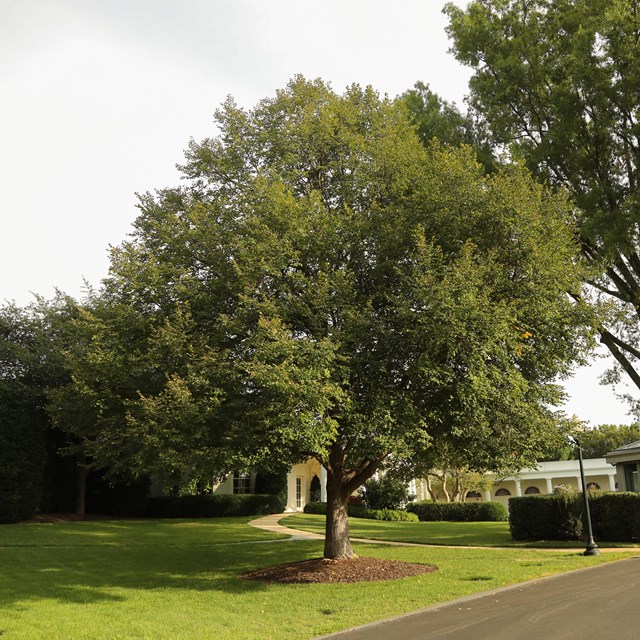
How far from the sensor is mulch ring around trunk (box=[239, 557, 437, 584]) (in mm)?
14349

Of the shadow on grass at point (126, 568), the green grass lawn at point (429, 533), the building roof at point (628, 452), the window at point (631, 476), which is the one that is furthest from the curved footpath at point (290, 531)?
the window at point (631, 476)

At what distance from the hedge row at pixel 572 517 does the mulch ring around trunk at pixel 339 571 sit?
8831 millimetres

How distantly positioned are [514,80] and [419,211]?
32.0 feet

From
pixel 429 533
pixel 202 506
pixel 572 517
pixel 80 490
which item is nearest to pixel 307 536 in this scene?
pixel 429 533

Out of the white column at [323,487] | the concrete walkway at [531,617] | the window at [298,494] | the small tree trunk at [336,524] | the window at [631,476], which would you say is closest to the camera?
the concrete walkway at [531,617]

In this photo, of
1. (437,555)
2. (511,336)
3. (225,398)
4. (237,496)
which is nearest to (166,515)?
(237,496)

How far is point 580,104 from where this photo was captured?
19.5m

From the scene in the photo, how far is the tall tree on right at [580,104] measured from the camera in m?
18.6

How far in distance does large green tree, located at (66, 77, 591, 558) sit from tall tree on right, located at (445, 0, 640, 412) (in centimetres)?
518

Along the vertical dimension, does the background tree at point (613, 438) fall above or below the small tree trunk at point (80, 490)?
above

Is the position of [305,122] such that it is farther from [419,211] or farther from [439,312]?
[439,312]

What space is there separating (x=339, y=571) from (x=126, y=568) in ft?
18.8

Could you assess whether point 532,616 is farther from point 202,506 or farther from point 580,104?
point 202,506

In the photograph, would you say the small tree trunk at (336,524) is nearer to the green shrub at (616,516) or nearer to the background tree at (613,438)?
the green shrub at (616,516)
